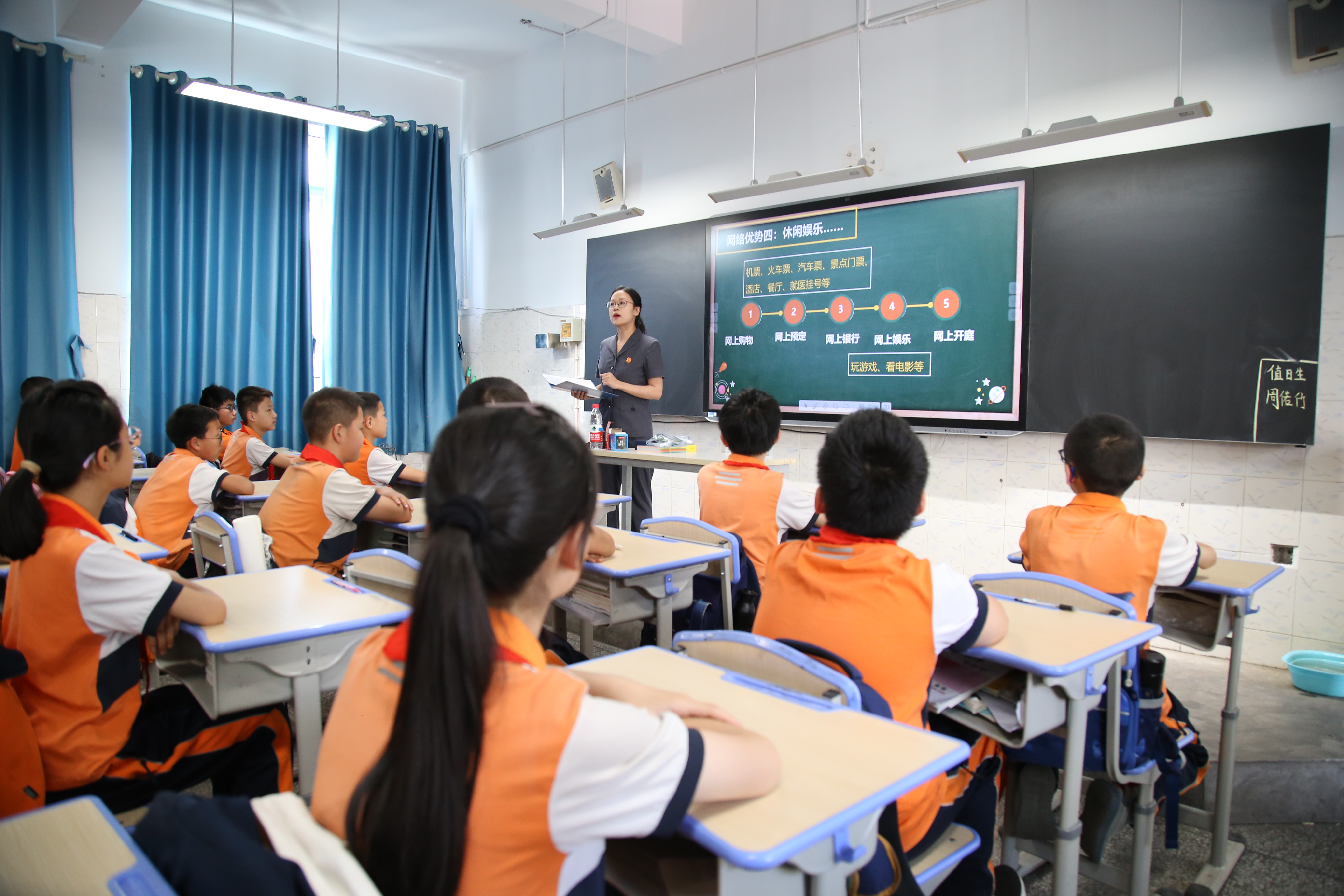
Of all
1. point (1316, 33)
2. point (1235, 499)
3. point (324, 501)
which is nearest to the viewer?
point (324, 501)

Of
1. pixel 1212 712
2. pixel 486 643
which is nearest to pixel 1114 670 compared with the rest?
pixel 486 643

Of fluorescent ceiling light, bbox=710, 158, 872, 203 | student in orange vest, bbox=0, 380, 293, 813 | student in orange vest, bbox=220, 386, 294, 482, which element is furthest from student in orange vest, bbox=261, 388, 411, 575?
fluorescent ceiling light, bbox=710, 158, 872, 203

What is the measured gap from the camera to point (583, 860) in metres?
0.86

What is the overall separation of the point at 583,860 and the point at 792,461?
11.3ft

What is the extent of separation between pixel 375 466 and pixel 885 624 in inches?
116

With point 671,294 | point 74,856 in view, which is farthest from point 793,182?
point 74,856

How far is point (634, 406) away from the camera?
4.73 metres

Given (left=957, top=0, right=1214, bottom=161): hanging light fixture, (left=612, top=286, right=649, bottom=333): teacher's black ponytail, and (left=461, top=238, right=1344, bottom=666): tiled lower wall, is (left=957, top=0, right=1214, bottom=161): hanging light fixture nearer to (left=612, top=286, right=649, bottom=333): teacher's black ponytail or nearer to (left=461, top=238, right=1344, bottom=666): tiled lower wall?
(left=461, top=238, right=1344, bottom=666): tiled lower wall

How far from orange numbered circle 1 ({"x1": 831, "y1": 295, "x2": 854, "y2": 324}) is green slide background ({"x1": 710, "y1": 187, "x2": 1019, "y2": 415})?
0.06 feet

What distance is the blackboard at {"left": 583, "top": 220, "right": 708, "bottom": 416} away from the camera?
5.21 m

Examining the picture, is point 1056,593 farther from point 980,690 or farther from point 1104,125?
point 1104,125

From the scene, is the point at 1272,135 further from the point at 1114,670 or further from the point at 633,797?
the point at 633,797

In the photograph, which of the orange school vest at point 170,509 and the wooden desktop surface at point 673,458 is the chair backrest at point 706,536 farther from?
the orange school vest at point 170,509

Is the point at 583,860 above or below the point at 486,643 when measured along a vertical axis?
below
